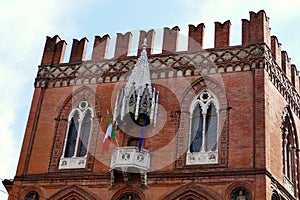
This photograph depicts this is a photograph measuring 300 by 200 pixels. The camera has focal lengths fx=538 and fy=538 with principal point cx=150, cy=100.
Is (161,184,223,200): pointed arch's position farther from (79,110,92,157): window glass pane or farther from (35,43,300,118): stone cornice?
(35,43,300,118): stone cornice

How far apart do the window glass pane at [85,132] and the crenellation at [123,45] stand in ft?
8.19

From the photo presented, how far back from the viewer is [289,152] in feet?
62.5

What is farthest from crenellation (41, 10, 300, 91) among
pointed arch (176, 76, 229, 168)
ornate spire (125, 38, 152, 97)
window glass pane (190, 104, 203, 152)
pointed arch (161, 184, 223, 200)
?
pointed arch (161, 184, 223, 200)

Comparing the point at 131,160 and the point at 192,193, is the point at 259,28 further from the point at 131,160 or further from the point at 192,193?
the point at 131,160

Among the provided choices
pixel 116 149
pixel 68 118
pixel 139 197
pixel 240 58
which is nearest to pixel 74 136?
pixel 68 118

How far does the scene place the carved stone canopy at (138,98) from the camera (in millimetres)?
18031

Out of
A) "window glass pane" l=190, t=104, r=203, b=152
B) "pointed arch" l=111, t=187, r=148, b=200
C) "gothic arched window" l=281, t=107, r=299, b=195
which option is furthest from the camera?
"gothic arched window" l=281, t=107, r=299, b=195

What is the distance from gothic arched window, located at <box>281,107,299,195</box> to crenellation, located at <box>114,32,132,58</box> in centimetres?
622

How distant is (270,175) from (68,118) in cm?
755

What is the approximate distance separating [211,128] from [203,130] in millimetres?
273

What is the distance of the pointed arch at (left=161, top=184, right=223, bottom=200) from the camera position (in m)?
16.1

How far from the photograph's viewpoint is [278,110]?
60.2 ft

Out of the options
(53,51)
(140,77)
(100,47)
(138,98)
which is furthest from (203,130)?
(53,51)

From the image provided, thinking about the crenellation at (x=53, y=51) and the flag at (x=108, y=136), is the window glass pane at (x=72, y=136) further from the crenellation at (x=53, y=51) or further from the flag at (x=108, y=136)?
the crenellation at (x=53, y=51)
